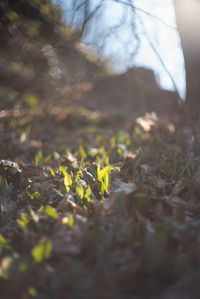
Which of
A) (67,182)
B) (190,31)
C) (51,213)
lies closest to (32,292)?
(51,213)

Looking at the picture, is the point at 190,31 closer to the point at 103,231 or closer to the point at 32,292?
the point at 103,231

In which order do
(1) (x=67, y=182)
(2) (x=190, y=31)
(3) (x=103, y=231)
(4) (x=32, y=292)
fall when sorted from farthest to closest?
1. (2) (x=190, y=31)
2. (1) (x=67, y=182)
3. (3) (x=103, y=231)
4. (4) (x=32, y=292)

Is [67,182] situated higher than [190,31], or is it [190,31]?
[190,31]

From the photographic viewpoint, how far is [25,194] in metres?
1.72

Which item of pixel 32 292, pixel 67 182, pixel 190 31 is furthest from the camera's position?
pixel 190 31

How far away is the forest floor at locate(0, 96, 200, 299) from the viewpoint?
0.96 m

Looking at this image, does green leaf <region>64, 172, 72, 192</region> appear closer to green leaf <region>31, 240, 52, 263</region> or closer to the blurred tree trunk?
green leaf <region>31, 240, 52, 263</region>

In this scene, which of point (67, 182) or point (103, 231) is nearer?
point (103, 231)

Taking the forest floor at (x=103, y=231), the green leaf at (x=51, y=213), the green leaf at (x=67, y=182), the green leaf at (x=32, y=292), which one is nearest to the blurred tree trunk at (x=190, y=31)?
the forest floor at (x=103, y=231)

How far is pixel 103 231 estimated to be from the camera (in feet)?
4.03

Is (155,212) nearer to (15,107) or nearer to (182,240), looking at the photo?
(182,240)

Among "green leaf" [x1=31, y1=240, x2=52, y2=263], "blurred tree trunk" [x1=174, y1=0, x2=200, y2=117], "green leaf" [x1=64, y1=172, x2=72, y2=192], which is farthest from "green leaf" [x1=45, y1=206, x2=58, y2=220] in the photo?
"blurred tree trunk" [x1=174, y1=0, x2=200, y2=117]

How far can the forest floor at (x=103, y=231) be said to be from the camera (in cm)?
96

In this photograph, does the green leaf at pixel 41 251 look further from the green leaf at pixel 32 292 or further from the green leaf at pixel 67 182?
the green leaf at pixel 67 182
